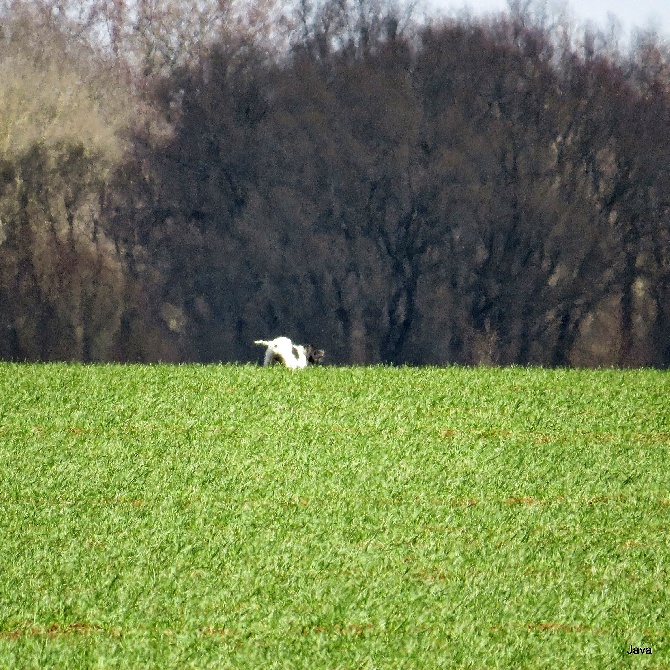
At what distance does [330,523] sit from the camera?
374 inches

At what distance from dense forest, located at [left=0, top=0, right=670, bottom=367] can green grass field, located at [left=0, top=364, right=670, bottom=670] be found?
21.5 metres

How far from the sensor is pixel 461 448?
13.1 m

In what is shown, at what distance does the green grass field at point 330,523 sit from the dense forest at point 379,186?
70.6ft

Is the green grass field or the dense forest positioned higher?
the dense forest

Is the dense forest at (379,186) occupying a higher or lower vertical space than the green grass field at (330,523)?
higher

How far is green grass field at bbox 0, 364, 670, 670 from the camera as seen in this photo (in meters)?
6.68

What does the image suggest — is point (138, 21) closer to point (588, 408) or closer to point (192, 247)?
point (192, 247)

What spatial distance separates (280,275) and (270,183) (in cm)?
302

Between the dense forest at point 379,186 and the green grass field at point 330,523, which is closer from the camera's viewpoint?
the green grass field at point 330,523

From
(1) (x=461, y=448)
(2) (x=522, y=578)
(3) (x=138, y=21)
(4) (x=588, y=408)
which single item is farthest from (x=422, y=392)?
(3) (x=138, y=21)

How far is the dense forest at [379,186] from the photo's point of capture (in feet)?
125

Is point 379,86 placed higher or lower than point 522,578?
higher

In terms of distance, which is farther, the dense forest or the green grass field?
the dense forest

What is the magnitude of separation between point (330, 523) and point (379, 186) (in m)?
30.9
